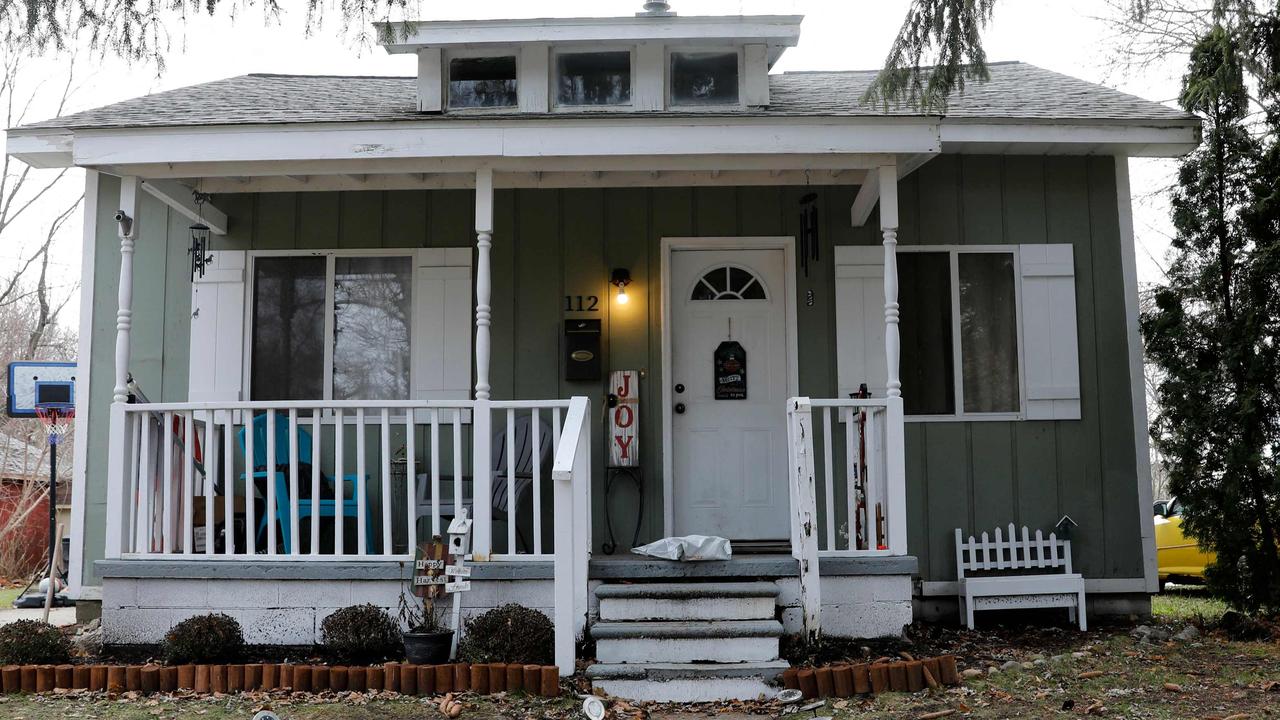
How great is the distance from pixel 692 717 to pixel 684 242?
10.7ft

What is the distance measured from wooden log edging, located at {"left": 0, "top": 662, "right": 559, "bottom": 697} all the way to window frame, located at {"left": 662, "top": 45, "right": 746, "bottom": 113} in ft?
12.5

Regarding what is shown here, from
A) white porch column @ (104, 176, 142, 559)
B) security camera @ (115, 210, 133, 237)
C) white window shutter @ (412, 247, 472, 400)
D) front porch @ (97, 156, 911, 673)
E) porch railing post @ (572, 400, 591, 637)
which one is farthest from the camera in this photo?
white window shutter @ (412, 247, 472, 400)

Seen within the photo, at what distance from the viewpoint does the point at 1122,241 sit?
6.85m

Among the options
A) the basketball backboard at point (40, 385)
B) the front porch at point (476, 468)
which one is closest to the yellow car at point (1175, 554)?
the front porch at point (476, 468)

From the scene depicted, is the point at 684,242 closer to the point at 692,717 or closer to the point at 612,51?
the point at 612,51

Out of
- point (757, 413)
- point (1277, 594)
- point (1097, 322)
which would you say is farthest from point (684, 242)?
point (1277, 594)

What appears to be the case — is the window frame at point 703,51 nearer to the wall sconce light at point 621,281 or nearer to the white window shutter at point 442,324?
the wall sconce light at point 621,281

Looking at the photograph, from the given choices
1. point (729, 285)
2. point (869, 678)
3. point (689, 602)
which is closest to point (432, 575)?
point (689, 602)

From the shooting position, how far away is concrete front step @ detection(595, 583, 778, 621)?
523cm

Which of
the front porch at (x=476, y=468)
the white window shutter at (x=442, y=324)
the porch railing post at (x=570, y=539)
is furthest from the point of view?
the white window shutter at (x=442, y=324)

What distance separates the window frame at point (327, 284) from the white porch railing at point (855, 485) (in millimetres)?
2665

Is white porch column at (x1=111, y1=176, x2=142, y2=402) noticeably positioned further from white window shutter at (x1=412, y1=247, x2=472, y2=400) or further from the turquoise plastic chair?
white window shutter at (x1=412, y1=247, x2=472, y2=400)

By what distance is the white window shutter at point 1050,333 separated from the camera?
22.1 feet

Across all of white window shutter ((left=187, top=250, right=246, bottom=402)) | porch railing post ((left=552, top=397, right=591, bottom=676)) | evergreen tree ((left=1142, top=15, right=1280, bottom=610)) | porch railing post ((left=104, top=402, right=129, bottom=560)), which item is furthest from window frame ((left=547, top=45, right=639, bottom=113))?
evergreen tree ((left=1142, top=15, right=1280, bottom=610))
